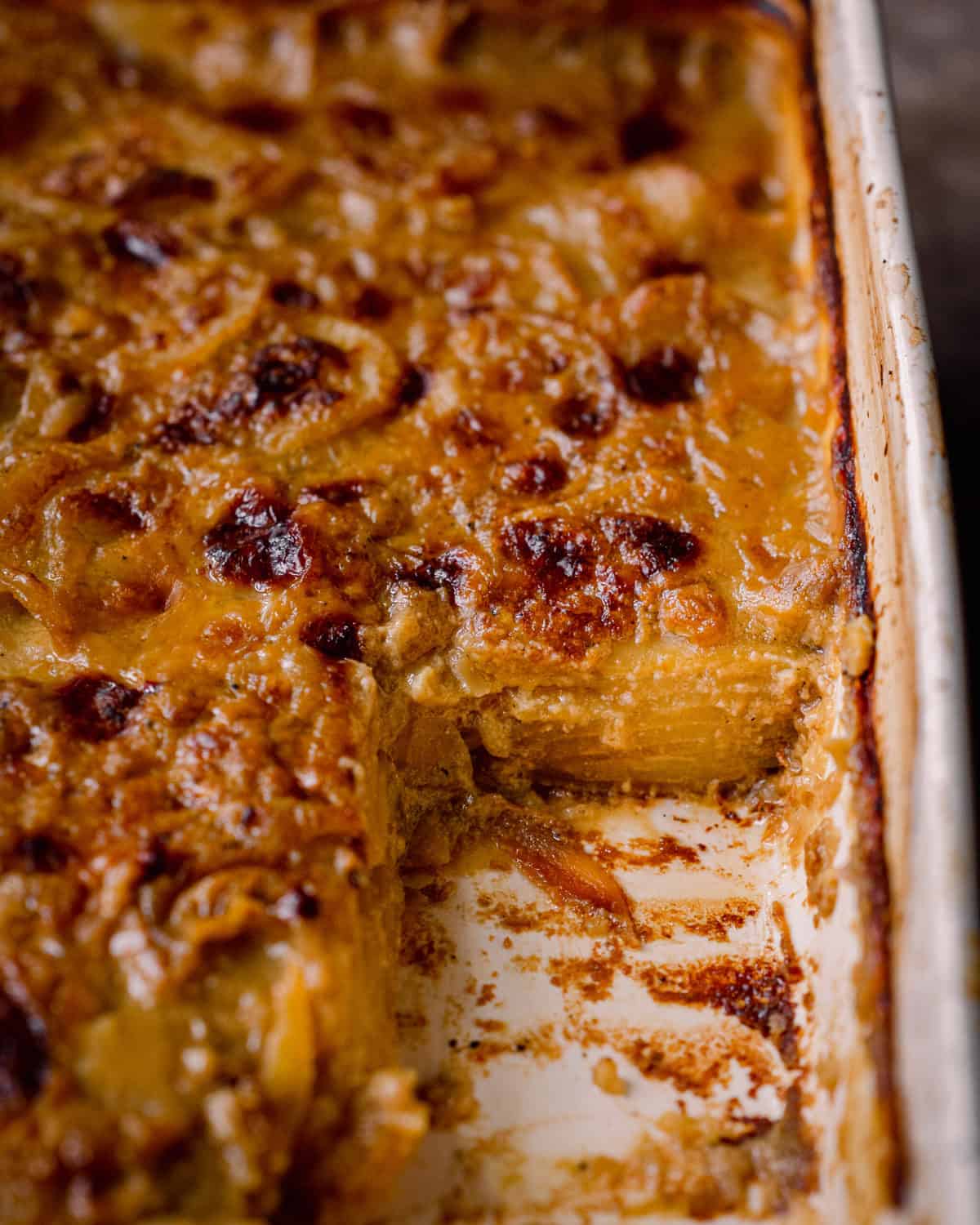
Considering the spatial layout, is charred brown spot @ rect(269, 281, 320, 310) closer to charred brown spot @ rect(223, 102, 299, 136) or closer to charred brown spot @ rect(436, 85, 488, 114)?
charred brown spot @ rect(223, 102, 299, 136)

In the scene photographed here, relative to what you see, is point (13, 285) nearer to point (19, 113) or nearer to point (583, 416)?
point (19, 113)

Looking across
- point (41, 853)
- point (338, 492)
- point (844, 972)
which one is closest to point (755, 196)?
point (338, 492)

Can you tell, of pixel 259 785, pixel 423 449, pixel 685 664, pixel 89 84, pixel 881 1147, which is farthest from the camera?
pixel 89 84

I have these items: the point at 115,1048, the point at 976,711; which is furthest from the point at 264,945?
the point at 976,711

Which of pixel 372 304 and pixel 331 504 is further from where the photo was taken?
pixel 372 304

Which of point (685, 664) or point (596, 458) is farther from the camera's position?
point (596, 458)

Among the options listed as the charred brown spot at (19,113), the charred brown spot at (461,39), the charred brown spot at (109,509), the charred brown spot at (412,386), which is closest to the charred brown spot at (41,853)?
the charred brown spot at (109,509)

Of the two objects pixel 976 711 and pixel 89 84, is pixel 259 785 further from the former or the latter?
pixel 89 84
